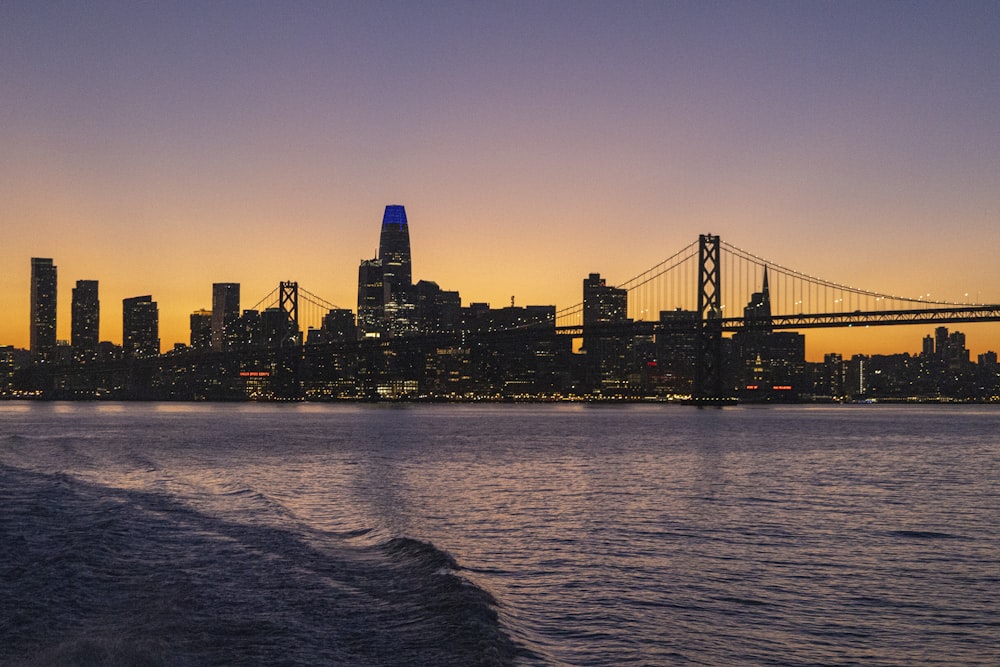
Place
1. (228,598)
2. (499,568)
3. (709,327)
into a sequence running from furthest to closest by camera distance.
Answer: (709,327), (499,568), (228,598)

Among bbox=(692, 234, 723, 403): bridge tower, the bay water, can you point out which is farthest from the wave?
bbox=(692, 234, 723, 403): bridge tower

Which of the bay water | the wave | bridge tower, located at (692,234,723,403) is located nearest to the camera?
the wave

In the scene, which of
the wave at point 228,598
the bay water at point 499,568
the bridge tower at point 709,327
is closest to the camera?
the wave at point 228,598

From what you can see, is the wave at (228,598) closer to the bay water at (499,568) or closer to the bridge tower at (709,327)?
the bay water at (499,568)

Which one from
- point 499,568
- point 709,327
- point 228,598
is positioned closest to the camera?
point 228,598

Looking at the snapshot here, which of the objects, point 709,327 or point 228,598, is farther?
point 709,327

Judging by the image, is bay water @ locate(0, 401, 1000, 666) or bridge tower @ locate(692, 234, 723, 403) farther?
bridge tower @ locate(692, 234, 723, 403)

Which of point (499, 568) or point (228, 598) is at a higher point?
point (228, 598)

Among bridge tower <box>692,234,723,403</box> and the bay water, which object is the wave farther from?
bridge tower <box>692,234,723,403</box>

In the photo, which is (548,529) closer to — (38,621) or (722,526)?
(722,526)

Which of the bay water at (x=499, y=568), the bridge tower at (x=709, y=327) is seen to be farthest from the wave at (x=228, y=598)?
the bridge tower at (x=709, y=327)

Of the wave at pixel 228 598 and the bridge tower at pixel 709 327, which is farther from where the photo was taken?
the bridge tower at pixel 709 327

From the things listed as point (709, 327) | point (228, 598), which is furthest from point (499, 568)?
point (709, 327)

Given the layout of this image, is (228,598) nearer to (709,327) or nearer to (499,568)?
(499,568)
